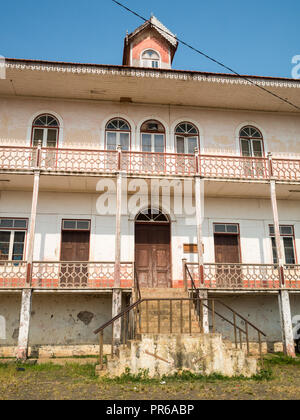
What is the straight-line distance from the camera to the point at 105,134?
14.2 metres

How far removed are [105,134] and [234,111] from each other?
545cm

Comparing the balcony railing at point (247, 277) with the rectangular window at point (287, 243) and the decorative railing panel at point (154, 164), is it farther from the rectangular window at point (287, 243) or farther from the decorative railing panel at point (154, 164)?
the decorative railing panel at point (154, 164)

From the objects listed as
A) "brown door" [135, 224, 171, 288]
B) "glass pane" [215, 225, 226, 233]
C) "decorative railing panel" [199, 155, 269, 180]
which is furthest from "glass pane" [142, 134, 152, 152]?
Result: "glass pane" [215, 225, 226, 233]

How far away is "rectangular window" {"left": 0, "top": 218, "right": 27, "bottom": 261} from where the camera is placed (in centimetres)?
1277

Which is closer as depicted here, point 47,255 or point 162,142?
point 47,255

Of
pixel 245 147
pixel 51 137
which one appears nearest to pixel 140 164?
pixel 51 137

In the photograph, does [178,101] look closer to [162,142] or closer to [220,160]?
[162,142]

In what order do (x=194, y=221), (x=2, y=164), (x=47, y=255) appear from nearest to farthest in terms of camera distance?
(x=2, y=164) → (x=47, y=255) → (x=194, y=221)

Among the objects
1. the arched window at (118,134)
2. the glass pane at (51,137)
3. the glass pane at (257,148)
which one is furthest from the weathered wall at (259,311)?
the glass pane at (51,137)

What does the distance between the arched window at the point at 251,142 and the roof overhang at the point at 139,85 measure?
101 cm

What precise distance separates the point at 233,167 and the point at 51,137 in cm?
716

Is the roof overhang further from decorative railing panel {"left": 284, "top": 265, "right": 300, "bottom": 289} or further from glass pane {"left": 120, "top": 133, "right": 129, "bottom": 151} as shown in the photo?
decorative railing panel {"left": 284, "top": 265, "right": 300, "bottom": 289}
